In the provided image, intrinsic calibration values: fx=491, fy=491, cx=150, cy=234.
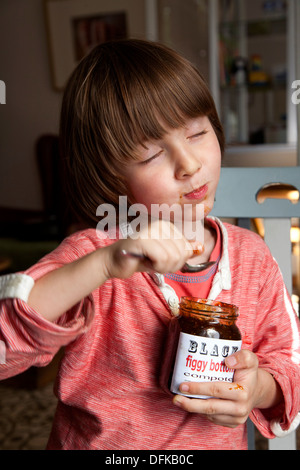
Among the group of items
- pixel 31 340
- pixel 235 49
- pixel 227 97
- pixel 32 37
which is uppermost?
pixel 32 37

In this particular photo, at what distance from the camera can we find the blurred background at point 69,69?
2951mm

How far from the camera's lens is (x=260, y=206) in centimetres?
93

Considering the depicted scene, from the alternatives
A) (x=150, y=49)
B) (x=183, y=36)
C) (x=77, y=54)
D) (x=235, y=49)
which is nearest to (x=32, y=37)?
(x=77, y=54)

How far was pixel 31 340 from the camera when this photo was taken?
593 millimetres

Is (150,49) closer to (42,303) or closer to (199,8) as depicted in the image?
(42,303)

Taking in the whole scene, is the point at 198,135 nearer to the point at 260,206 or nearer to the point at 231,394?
the point at 260,206

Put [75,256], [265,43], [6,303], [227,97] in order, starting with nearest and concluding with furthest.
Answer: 1. [6,303]
2. [75,256]
3. [227,97]
4. [265,43]

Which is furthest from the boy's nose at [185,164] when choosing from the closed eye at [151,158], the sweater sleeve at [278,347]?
the sweater sleeve at [278,347]

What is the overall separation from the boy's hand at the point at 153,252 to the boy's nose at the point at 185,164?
0.50 ft

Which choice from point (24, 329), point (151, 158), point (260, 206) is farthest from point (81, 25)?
point (24, 329)

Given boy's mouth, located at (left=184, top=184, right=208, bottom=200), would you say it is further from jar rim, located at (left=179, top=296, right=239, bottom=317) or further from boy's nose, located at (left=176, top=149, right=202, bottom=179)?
jar rim, located at (left=179, top=296, right=239, bottom=317)

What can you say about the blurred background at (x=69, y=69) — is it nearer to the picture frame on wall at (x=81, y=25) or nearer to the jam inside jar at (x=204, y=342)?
the picture frame on wall at (x=81, y=25)

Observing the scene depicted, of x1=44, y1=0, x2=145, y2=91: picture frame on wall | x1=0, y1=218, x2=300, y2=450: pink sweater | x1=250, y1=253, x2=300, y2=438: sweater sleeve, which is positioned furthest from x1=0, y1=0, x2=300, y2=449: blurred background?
x1=250, y1=253, x2=300, y2=438: sweater sleeve
